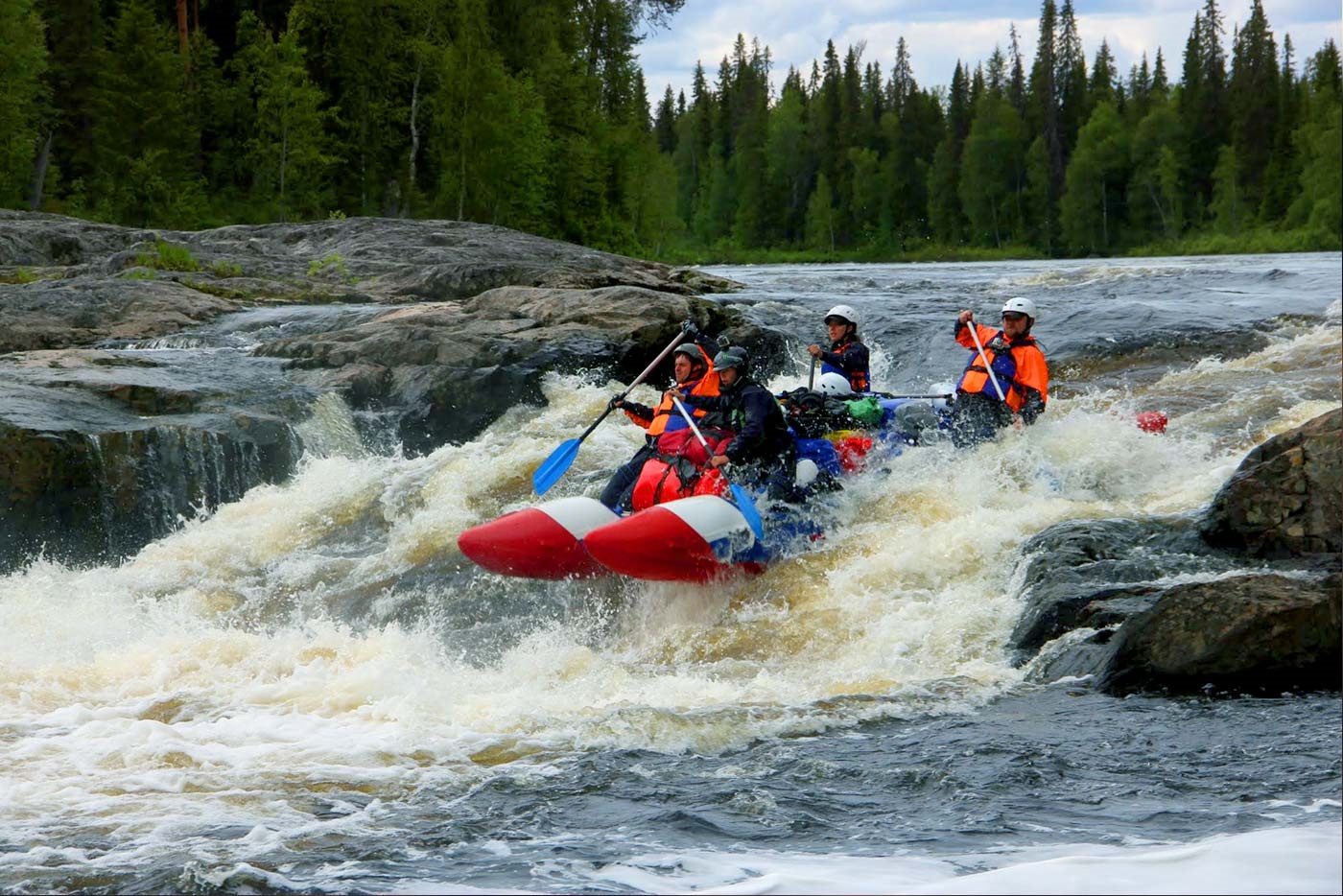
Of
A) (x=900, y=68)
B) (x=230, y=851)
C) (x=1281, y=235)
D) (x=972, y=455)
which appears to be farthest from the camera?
(x=900, y=68)

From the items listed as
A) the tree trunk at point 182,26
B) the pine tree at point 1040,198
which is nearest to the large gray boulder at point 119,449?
the tree trunk at point 182,26

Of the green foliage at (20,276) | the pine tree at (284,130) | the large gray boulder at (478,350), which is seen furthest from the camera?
the pine tree at (284,130)

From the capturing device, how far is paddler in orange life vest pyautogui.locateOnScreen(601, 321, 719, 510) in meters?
8.96

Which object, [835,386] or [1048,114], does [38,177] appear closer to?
[835,386]

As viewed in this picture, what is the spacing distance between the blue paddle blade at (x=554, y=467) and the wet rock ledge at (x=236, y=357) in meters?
2.54

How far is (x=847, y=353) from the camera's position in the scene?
10.8 metres

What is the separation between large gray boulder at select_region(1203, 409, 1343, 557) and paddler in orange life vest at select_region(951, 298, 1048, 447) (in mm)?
2218

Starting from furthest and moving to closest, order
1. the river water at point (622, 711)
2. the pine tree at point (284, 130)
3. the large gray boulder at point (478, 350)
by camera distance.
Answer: the pine tree at point (284, 130)
the large gray boulder at point (478, 350)
the river water at point (622, 711)

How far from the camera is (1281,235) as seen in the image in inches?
1742

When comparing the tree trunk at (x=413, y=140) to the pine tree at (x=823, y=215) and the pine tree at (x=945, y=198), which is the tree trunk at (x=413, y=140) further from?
the pine tree at (x=945, y=198)

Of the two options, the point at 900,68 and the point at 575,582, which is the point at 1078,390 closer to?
the point at 575,582

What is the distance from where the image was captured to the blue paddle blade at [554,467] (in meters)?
9.32

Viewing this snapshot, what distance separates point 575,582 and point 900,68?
6919 centimetres

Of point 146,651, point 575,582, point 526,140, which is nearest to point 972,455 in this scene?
point 575,582
